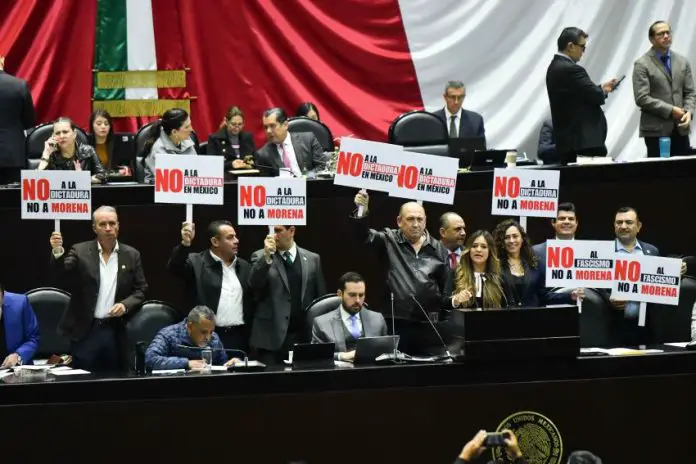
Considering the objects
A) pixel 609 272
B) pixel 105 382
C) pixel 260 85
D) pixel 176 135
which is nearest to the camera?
pixel 105 382

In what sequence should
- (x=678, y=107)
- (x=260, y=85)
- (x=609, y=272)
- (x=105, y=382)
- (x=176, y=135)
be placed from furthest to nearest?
(x=260, y=85), (x=678, y=107), (x=176, y=135), (x=609, y=272), (x=105, y=382)

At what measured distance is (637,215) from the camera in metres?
9.73

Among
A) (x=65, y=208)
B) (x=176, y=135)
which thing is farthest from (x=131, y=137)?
(x=65, y=208)

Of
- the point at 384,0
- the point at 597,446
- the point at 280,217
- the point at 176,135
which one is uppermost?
the point at 384,0

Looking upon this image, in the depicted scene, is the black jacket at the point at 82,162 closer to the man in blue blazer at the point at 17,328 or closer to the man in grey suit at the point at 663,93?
the man in blue blazer at the point at 17,328

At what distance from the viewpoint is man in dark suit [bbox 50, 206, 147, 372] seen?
27.9ft

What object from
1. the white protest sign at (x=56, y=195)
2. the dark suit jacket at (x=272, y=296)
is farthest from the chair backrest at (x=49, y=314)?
the dark suit jacket at (x=272, y=296)

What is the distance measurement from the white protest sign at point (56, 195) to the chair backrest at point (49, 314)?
0.50 metres

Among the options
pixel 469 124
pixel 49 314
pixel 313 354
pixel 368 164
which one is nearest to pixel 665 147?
pixel 469 124

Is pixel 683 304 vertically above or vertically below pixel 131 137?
below

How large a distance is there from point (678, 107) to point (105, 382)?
5.44m

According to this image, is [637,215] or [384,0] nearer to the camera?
[637,215]

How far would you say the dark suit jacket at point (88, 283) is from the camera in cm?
851

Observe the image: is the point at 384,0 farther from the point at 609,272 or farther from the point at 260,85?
the point at 609,272
